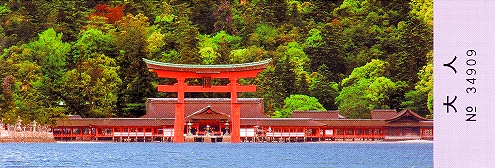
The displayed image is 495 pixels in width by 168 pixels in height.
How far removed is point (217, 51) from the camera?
2397 inches

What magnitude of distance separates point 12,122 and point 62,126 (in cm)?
651

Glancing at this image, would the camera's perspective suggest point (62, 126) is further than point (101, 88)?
No

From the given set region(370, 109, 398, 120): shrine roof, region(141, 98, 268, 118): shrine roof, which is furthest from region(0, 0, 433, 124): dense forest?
region(141, 98, 268, 118): shrine roof

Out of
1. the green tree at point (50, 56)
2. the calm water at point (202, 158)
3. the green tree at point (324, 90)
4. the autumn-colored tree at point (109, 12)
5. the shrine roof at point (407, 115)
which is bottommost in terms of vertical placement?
the calm water at point (202, 158)

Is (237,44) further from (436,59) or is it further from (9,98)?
(436,59)

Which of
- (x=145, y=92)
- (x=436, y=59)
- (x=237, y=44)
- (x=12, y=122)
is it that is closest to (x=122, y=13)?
(x=237, y=44)

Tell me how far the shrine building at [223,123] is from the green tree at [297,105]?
5.82ft

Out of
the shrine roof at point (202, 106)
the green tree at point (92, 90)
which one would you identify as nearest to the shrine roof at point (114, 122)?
the shrine roof at point (202, 106)

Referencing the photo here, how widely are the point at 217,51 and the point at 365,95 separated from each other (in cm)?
1084

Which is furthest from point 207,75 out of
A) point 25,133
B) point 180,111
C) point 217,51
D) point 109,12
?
point 109,12

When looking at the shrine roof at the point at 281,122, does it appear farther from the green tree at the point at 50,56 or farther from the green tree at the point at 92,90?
the green tree at the point at 50,56

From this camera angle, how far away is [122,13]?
70.9 m

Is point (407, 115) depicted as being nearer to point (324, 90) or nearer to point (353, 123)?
point (353, 123)

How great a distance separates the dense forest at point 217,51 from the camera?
178ft
